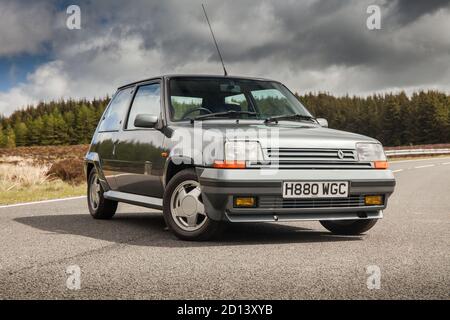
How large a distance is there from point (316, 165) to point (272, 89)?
193 cm

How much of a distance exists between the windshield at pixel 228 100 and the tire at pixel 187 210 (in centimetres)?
84

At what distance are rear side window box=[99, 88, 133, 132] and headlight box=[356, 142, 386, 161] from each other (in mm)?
3021

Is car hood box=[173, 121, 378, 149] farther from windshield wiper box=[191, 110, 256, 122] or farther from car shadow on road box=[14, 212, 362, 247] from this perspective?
car shadow on road box=[14, 212, 362, 247]

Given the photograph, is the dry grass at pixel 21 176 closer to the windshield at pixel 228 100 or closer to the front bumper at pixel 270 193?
the windshield at pixel 228 100

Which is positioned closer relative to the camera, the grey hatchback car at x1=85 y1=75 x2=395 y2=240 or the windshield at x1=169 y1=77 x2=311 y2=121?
the grey hatchback car at x1=85 y1=75 x2=395 y2=240

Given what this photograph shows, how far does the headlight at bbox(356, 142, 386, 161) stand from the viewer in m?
6.44

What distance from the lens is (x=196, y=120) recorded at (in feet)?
22.4

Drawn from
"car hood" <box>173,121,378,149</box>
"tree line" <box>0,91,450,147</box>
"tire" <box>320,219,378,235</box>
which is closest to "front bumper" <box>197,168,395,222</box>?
"car hood" <box>173,121,378,149</box>

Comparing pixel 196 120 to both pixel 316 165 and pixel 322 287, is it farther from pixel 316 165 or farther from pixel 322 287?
pixel 322 287

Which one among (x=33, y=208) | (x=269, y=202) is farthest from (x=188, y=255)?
(x=33, y=208)

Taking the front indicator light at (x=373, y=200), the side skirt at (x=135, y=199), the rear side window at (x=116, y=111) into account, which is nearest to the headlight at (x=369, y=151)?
the front indicator light at (x=373, y=200)

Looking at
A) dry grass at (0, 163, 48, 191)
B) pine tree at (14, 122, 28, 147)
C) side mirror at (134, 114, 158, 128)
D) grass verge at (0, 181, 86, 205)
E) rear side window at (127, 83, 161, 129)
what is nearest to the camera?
side mirror at (134, 114, 158, 128)

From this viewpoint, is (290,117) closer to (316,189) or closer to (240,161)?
(316,189)

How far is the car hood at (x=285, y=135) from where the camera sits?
6.01m
